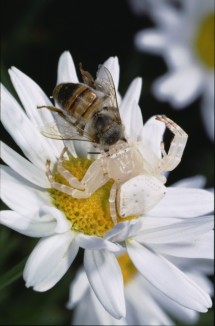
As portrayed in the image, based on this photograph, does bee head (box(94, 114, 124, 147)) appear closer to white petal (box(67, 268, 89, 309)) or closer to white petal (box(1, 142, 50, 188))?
white petal (box(1, 142, 50, 188))

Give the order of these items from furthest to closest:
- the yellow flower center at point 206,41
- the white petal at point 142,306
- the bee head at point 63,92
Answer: the yellow flower center at point 206,41
the white petal at point 142,306
the bee head at point 63,92

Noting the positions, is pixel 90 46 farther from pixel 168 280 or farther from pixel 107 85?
pixel 168 280

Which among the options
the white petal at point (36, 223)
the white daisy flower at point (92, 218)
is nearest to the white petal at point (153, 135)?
the white daisy flower at point (92, 218)

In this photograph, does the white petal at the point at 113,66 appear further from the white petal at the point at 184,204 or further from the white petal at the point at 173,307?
the white petal at the point at 173,307

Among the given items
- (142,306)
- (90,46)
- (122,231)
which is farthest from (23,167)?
(90,46)

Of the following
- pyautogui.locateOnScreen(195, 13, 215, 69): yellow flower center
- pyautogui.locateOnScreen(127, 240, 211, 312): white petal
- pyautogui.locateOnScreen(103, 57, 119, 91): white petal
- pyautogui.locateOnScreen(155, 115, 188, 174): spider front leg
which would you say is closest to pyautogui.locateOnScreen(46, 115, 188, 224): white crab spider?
pyautogui.locateOnScreen(155, 115, 188, 174): spider front leg

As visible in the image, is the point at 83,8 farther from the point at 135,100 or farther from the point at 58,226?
the point at 58,226

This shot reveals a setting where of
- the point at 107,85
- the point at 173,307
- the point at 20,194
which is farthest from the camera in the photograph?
the point at 173,307
